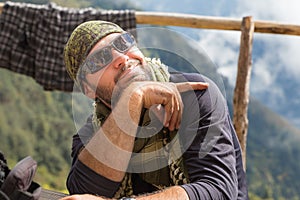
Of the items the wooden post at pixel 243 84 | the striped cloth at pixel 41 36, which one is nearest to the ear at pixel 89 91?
the wooden post at pixel 243 84

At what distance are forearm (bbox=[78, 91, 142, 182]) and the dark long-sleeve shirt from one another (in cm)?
3

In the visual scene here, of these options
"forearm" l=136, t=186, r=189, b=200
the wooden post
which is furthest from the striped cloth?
"forearm" l=136, t=186, r=189, b=200

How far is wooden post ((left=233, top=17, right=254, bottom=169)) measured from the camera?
2.94m

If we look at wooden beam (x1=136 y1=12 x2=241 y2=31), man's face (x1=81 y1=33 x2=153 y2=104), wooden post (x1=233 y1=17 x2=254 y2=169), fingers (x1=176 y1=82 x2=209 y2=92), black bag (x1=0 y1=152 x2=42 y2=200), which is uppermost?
man's face (x1=81 y1=33 x2=153 y2=104)

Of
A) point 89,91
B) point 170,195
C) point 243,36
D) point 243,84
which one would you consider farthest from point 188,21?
point 170,195

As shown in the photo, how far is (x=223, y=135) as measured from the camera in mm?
1254

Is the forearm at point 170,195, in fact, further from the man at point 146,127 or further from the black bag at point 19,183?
the black bag at point 19,183

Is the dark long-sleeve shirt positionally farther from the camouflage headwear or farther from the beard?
the camouflage headwear

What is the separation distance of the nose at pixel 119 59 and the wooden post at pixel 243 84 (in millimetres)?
1777

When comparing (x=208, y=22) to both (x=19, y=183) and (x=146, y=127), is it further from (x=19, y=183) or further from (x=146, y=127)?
(x=19, y=183)

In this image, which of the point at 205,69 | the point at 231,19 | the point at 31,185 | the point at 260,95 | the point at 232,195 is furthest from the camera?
the point at 260,95

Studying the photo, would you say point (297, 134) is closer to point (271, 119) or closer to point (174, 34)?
point (271, 119)

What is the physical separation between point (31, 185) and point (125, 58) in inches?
15.8

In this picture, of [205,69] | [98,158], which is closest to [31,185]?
[98,158]
